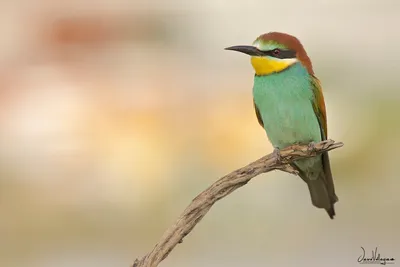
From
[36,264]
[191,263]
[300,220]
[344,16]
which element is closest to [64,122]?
[36,264]

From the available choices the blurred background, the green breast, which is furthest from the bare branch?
the blurred background

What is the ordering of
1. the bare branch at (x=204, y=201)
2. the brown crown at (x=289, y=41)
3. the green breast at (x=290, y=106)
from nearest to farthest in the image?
the bare branch at (x=204, y=201) → the brown crown at (x=289, y=41) → the green breast at (x=290, y=106)

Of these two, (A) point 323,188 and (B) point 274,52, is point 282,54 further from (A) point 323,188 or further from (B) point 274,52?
(A) point 323,188

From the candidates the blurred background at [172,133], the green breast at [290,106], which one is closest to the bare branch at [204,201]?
the green breast at [290,106]

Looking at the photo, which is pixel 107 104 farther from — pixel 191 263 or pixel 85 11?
pixel 191 263

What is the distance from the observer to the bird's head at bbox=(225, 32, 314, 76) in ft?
6.52

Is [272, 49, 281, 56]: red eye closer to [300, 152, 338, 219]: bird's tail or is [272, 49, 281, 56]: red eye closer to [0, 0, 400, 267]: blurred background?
[300, 152, 338, 219]: bird's tail

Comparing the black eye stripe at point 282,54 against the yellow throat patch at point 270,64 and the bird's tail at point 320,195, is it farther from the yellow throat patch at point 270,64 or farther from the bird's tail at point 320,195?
the bird's tail at point 320,195

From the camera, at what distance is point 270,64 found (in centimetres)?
207

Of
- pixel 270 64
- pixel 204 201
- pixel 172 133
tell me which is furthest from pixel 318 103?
pixel 172 133

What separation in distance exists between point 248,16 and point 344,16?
0.70 metres

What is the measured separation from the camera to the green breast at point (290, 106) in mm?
2080

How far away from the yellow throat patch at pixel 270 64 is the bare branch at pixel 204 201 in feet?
1.38

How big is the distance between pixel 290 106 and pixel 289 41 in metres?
0.19
